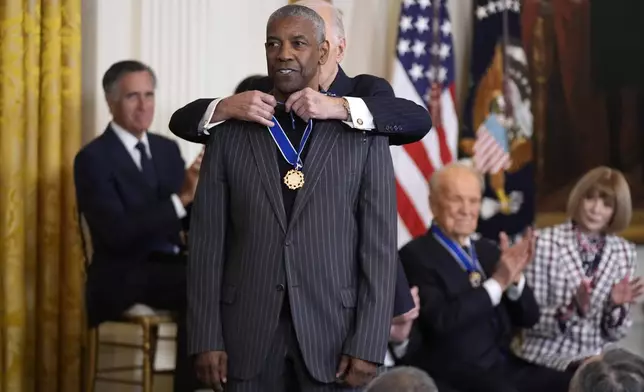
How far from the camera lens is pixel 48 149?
5750 mm

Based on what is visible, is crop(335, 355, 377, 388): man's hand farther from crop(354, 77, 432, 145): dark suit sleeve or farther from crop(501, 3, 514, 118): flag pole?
crop(501, 3, 514, 118): flag pole

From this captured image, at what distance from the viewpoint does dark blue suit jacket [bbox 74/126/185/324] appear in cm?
512

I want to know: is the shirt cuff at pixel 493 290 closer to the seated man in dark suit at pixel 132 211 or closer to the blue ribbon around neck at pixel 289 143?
the seated man in dark suit at pixel 132 211

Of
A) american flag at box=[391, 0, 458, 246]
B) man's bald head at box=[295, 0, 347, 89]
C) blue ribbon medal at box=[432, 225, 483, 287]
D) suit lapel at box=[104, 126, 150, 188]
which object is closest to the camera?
man's bald head at box=[295, 0, 347, 89]

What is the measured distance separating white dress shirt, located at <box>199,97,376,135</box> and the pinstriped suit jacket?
1.4 inches

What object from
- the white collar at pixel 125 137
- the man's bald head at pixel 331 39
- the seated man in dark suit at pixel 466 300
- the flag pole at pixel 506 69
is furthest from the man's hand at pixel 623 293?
the white collar at pixel 125 137

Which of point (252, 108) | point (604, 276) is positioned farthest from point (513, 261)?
point (252, 108)

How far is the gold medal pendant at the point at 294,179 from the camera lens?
2.99 metres

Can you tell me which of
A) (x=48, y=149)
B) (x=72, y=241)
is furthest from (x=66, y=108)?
(x=72, y=241)

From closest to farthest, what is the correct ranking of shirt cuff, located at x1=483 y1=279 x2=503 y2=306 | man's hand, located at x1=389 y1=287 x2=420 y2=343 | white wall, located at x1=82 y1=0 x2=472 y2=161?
man's hand, located at x1=389 y1=287 x2=420 y2=343, shirt cuff, located at x1=483 y1=279 x2=503 y2=306, white wall, located at x1=82 y1=0 x2=472 y2=161

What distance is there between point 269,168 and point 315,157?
0.13 meters

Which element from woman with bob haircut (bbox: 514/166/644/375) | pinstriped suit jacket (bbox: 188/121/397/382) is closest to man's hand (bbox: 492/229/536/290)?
woman with bob haircut (bbox: 514/166/644/375)

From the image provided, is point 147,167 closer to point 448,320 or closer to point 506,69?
point 448,320

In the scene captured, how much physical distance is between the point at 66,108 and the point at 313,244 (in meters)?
3.26
